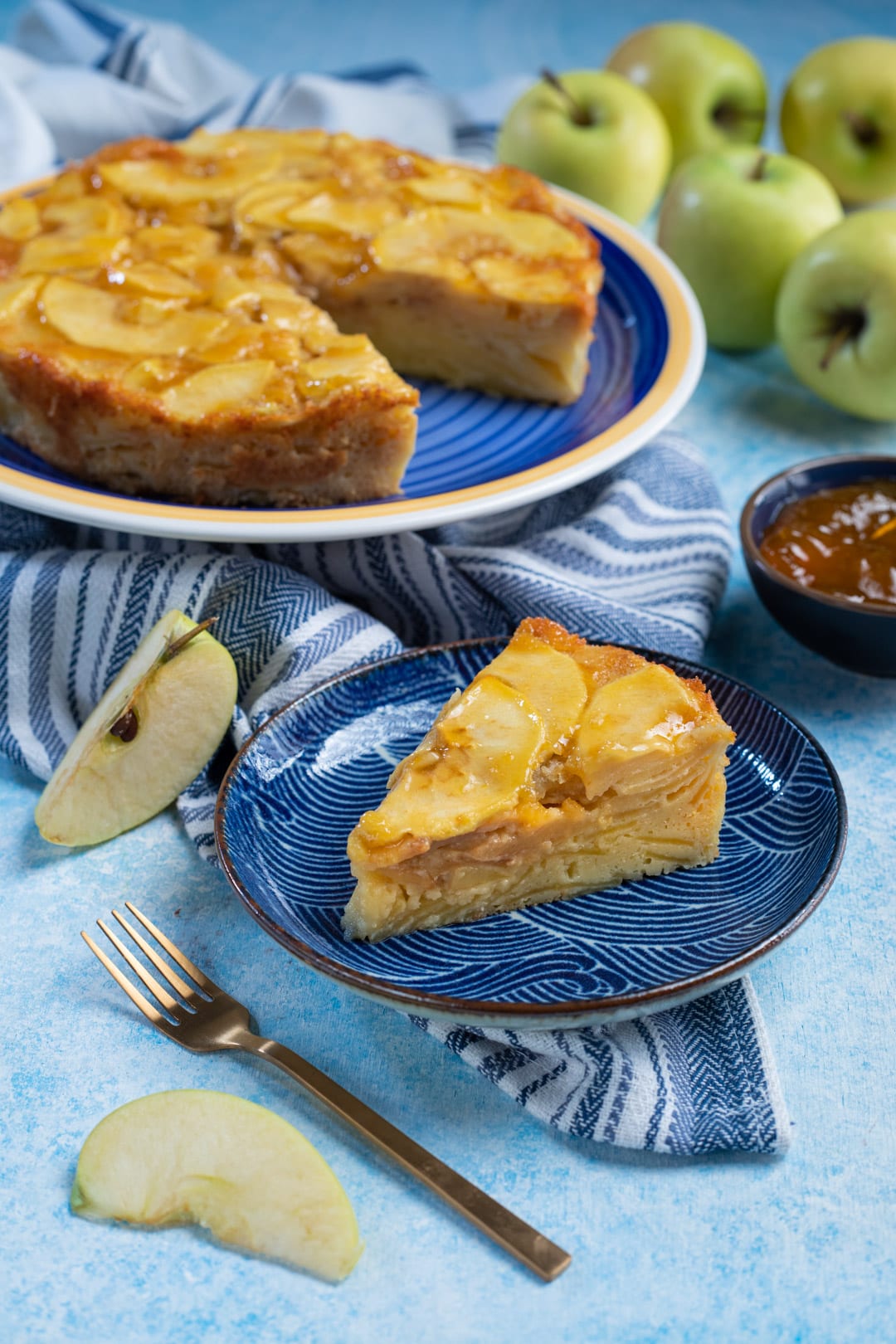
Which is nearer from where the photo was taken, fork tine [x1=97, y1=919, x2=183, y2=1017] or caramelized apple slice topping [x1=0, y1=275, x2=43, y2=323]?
fork tine [x1=97, y1=919, x2=183, y2=1017]

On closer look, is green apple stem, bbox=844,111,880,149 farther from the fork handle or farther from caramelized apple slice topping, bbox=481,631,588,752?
the fork handle

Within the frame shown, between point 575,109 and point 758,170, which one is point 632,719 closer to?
point 758,170

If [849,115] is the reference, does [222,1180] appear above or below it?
below

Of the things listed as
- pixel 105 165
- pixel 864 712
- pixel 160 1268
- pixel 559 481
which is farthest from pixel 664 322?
pixel 160 1268

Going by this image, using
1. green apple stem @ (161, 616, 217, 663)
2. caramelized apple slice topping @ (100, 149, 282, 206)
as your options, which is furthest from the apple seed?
caramelized apple slice topping @ (100, 149, 282, 206)

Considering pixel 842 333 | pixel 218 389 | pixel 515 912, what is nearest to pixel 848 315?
pixel 842 333

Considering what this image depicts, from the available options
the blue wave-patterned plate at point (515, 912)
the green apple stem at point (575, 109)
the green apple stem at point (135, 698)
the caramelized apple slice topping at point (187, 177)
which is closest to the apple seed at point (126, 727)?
the green apple stem at point (135, 698)

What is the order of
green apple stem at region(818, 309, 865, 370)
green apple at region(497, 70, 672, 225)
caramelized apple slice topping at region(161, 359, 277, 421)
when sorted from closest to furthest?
caramelized apple slice topping at region(161, 359, 277, 421) < green apple stem at region(818, 309, 865, 370) < green apple at region(497, 70, 672, 225)

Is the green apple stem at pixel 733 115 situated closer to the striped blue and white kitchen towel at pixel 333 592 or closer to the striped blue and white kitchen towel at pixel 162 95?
the striped blue and white kitchen towel at pixel 162 95
